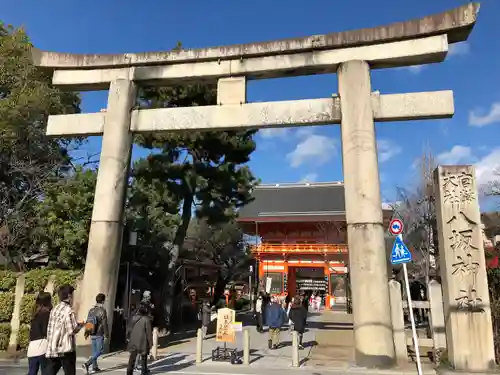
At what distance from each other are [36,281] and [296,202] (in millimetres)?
25186

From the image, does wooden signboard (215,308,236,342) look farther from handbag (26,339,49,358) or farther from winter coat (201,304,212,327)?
winter coat (201,304,212,327)

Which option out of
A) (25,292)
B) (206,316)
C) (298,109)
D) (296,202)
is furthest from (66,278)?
(296,202)

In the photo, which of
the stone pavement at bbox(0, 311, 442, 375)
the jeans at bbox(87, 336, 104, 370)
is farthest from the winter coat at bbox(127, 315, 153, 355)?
the stone pavement at bbox(0, 311, 442, 375)

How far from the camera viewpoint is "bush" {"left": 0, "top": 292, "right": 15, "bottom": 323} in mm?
10641

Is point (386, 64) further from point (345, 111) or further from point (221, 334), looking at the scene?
point (221, 334)

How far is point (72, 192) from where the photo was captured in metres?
Answer: 12.8

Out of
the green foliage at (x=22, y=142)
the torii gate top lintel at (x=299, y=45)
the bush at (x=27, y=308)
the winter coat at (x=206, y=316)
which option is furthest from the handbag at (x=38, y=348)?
the winter coat at (x=206, y=316)

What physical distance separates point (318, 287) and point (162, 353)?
2386cm

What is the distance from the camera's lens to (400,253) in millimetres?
6996

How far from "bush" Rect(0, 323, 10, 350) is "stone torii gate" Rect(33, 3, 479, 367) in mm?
2575

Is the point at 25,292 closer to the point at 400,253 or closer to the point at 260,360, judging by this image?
the point at 260,360

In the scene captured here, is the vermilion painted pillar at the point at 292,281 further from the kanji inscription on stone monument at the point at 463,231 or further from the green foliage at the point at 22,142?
the kanji inscription on stone monument at the point at 463,231

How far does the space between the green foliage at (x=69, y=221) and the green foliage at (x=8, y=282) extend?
5.00 feet

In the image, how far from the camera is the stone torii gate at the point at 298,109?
29.1ft
